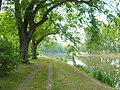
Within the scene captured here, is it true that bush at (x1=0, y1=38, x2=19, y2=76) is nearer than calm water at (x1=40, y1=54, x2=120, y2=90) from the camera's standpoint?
Yes

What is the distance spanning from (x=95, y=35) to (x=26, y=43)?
27.6 ft

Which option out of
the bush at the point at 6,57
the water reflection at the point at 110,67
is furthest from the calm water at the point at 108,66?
the bush at the point at 6,57

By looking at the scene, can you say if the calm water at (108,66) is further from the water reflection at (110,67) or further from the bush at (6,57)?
the bush at (6,57)

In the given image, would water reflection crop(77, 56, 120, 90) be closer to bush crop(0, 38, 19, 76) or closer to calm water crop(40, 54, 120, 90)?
calm water crop(40, 54, 120, 90)

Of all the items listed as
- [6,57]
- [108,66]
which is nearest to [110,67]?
[108,66]

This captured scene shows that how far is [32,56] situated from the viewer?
49.2 meters

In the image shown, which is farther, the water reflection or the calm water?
the calm water

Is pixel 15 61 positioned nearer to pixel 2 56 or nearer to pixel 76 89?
pixel 2 56

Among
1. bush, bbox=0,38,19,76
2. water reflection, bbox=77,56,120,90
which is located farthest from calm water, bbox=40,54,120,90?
bush, bbox=0,38,19,76

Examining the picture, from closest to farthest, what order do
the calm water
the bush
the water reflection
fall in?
the bush → the water reflection → the calm water

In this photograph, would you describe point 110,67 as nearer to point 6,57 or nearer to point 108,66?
point 108,66

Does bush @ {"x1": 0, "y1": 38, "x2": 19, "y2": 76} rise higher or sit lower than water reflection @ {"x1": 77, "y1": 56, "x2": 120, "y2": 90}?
higher

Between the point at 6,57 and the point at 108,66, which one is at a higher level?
the point at 6,57

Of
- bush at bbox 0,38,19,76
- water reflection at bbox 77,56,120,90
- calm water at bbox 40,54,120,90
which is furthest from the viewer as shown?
calm water at bbox 40,54,120,90
